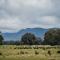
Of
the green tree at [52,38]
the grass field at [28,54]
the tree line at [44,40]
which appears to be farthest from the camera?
the tree line at [44,40]

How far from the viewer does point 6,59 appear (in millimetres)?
31609

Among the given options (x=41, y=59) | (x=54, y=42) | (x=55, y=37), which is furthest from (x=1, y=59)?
(x=55, y=37)

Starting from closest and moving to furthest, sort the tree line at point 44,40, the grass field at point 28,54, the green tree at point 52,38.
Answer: the grass field at point 28,54, the green tree at point 52,38, the tree line at point 44,40

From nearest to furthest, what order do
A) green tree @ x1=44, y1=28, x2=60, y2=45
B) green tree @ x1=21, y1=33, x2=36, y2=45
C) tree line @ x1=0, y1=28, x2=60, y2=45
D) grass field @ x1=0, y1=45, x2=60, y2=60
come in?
1. grass field @ x1=0, y1=45, x2=60, y2=60
2. green tree @ x1=44, y1=28, x2=60, y2=45
3. tree line @ x1=0, y1=28, x2=60, y2=45
4. green tree @ x1=21, y1=33, x2=36, y2=45

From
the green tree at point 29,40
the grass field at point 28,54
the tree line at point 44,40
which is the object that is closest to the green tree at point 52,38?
the tree line at point 44,40

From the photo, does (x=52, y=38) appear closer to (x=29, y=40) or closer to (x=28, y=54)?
(x=29, y=40)

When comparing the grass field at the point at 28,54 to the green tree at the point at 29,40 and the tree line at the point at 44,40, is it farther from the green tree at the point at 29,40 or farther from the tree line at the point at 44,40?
the green tree at the point at 29,40

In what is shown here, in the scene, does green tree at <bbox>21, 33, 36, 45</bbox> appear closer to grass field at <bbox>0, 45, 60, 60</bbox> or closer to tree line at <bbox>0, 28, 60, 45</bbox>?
tree line at <bbox>0, 28, 60, 45</bbox>

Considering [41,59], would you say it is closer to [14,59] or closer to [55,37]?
[14,59]

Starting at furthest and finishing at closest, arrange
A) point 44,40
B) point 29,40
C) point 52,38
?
point 44,40, point 29,40, point 52,38

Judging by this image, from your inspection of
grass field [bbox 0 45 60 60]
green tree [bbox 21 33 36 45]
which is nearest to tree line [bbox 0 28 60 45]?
green tree [bbox 21 33 36 45]

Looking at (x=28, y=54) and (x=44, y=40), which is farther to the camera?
(x=44, y=40)

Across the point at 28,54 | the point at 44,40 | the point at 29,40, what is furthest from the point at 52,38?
the point at 28,54

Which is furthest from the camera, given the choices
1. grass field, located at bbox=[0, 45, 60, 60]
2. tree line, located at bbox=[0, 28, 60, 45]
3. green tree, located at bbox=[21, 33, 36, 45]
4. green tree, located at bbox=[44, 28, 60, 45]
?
green tree, located at bbox=[21, 33, 36, 45]
